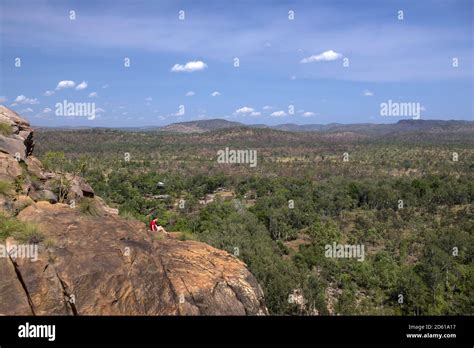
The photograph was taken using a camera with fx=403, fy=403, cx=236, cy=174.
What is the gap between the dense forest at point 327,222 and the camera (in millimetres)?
25828

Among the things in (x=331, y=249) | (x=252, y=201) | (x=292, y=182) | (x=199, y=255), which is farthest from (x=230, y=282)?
(x=292, y=182)

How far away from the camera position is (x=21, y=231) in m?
8.79

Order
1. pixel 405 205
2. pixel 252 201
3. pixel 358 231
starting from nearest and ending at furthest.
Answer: pixel 358 231, pixel 405 205, pixel 252 201

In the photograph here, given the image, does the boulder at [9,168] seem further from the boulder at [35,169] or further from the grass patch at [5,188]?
the grass patch at [5,188]

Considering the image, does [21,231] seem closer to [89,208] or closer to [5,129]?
[89,208]

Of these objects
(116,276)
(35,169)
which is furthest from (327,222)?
(116,276)

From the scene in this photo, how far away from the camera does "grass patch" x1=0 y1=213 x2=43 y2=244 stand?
862cm

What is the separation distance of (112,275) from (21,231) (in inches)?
94.1

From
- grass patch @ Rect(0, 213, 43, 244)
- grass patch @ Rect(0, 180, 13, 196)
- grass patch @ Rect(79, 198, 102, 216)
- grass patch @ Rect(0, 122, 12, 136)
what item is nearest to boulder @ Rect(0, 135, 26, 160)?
grass patch @ Rect(0, 122, 12, 136)

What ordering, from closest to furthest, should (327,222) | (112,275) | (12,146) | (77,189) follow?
(112,275) → (12,146) → (77,189) → (327,222)

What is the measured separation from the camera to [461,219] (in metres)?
45.7

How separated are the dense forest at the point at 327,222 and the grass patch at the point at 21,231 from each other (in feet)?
15.2
